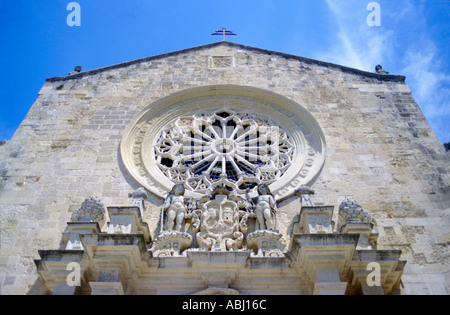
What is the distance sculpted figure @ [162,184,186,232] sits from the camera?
7922 millimetres

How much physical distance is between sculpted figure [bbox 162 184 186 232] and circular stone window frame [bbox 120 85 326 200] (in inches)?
22.3

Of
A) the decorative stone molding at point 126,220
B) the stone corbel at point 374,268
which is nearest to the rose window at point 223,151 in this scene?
the decorative stone molding at point 126,220

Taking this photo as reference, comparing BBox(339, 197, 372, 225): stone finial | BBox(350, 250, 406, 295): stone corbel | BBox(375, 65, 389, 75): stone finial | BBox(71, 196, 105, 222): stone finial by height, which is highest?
BBox(375, 65, 389, 75): stone finial

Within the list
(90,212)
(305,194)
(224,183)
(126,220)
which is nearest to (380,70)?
(305,194)

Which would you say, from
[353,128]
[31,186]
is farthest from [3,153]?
[353,128]

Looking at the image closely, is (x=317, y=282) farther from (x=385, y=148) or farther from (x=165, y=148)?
(x=165, y=148)

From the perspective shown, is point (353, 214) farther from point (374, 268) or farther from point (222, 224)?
point (222, 224)

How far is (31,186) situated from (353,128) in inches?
266

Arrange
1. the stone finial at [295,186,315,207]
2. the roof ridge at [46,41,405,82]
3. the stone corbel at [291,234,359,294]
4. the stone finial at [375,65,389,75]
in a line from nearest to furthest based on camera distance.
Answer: the stone corbel at [291,234,359,294] < the stone finial at [295,186,315,207] < the roof ridge at [46,41,405,82] < the stone finial at [375,65,389,75]

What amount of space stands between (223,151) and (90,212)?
3629mm

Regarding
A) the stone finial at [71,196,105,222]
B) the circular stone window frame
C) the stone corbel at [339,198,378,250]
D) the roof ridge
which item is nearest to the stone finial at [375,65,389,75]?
the roof ridge

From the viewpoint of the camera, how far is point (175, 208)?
806cm

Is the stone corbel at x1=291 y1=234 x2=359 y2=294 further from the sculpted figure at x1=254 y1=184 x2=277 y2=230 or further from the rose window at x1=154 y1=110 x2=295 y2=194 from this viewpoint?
the rose window at x1=154 y1=110 x2=295 y2=194
